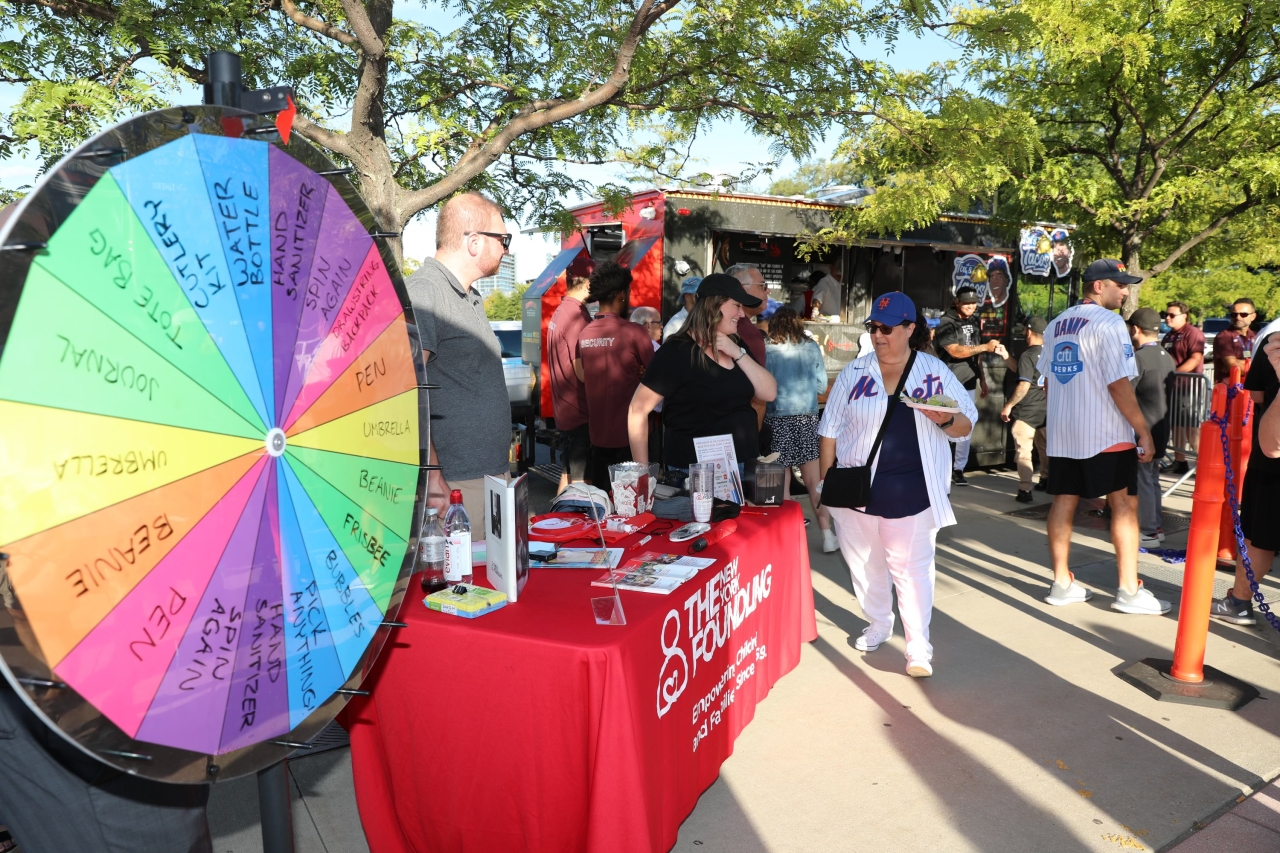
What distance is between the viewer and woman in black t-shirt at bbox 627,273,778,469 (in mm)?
4020

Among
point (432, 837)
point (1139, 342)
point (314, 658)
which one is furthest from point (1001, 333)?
point (314, 658)

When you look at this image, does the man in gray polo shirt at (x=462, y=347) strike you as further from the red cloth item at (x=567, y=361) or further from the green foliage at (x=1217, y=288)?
the green foliage at (x=1217, y=288)

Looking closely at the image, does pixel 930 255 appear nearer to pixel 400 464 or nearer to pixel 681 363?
pixel 681 363

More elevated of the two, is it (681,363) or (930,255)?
→ (930,255)

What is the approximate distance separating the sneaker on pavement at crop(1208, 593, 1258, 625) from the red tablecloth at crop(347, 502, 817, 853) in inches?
142

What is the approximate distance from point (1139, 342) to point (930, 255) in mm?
3903

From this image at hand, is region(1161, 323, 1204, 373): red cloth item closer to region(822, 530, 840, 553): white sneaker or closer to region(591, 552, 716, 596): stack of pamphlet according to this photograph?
region(822, 530, 840, 553): white sneaker

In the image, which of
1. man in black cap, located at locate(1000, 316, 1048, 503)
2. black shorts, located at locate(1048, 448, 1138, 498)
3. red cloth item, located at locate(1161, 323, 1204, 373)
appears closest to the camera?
black shorts, located at locate(1048, 448, 1138, 498)

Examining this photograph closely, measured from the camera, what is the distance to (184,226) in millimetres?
1314

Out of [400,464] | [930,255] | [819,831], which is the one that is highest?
[930,255]

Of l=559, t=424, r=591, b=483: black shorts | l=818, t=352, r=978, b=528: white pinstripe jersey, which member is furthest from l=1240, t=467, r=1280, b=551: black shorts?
l=559, t=424, r=591, b=483: black shorts

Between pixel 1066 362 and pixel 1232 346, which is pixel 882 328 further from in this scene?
pixel 1232 346

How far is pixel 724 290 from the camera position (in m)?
4.02

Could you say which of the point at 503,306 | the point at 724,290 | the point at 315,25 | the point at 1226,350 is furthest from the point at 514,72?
the point at 503,306
